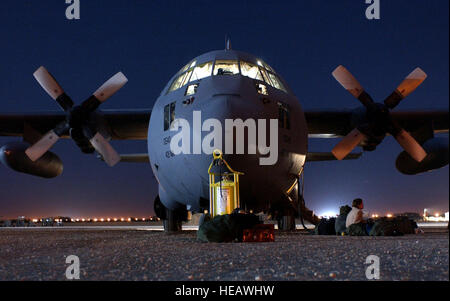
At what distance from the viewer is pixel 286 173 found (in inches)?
402

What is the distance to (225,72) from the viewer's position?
10297 millimetres

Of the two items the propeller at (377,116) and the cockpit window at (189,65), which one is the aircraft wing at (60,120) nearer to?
the cockpit window at (189,65)

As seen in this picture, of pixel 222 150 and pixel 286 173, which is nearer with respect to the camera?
pixel 222 150

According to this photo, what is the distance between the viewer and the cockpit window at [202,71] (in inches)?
413

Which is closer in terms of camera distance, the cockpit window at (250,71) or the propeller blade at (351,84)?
the cockpit window at (250,71)

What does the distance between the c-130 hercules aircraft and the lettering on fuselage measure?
1.6 inches

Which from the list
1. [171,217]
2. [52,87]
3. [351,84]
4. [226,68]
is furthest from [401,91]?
[52,87]

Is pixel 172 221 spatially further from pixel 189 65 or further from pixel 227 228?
pixel 227 228

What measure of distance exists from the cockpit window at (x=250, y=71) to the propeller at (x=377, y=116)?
3.22m

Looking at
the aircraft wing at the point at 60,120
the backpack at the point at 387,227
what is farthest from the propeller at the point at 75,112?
the backpack at the point at 387,227

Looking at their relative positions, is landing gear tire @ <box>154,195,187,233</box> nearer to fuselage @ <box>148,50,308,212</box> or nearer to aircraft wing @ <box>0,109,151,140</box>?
aircraft wing @ <box>0,109,151,140</box>

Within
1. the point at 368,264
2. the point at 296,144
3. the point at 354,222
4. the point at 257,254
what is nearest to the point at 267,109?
the point at 296,144
